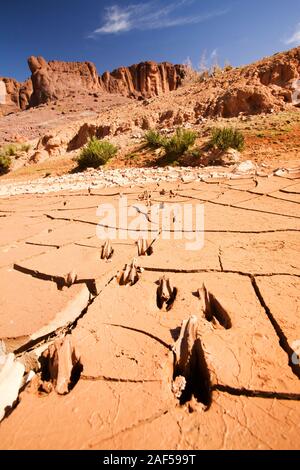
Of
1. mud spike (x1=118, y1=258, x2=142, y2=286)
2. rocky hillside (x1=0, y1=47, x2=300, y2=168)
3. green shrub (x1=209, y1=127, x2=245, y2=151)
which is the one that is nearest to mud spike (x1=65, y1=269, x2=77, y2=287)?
mud spike (x1=118, y1=258, x2=142, y2=286)

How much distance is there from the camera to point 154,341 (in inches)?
46.4

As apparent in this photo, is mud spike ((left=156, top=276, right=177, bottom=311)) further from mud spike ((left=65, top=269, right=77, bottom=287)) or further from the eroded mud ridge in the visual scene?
mud spike ((left=65, top=269, right=77, bottom=287))

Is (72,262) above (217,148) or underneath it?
underneath

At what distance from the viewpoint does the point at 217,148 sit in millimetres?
5688

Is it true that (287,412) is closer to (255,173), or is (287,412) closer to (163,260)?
(163,260)

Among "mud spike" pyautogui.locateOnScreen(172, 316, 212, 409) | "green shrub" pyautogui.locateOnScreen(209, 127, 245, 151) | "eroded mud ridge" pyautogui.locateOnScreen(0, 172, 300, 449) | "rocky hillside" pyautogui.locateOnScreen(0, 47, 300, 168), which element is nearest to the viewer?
"eroded mud ridge" pyautogui.locateOnScreen(0, 172, 300, 449)

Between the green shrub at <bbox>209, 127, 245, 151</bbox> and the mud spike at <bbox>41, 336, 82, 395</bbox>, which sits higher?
the green shrub at <bbox>209, 127, 245, 151</bbox>

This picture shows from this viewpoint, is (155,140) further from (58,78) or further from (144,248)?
(58,78)

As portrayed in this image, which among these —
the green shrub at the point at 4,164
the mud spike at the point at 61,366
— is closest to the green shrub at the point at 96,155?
the green shrub at the point at 4,164

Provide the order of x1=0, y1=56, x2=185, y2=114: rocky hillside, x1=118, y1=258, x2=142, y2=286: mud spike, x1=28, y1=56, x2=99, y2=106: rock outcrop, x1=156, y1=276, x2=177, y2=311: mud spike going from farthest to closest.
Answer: x1=0, y1=56, x2=185, y2=114: rocky hillside → x1=28, y1=56, x2=99, y2=106: rock outcrop → x1=118, y1=258, x2=142, y2=286: mud spike → x1=156, y1=276, x2=177, y2=311: mud spike

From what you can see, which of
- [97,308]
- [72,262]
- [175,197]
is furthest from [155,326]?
[175,197]

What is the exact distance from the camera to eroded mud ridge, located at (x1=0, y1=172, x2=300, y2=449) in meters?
0.84

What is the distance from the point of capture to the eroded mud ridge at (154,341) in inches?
33.0

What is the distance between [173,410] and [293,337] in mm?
601
